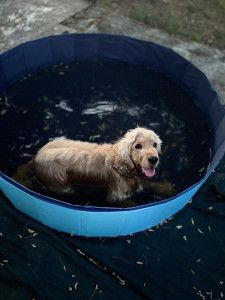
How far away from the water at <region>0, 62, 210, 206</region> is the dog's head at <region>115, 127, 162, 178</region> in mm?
854

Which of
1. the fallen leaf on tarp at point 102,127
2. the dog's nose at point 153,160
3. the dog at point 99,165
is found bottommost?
the fallen leaf on tarp at point 102,127

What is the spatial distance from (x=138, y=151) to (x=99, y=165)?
645mm

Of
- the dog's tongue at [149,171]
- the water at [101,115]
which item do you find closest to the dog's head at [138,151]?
the dog's tongue at [149,171]

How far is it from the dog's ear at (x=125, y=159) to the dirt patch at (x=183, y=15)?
505cm

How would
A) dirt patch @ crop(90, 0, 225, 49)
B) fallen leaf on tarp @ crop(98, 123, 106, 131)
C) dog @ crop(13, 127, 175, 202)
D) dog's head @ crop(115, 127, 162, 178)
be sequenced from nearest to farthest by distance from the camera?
dog's head @ crop(115, 127, 162, 178), dog @ crop(13, 127, 175, 202), fallen leaf on tarp @ crop(98, 123, 106, 131), dirt patch @ crop(90, 0, 225, 49)

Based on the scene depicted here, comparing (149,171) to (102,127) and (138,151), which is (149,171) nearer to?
(138,151)

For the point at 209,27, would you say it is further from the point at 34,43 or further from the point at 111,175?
the point at 111,175

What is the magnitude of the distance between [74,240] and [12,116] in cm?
279

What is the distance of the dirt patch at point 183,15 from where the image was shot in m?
7.67

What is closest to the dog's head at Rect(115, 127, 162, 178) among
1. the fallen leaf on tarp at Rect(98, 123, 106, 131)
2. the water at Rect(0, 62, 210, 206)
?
the water at Rect(0, 62, 210, 206)

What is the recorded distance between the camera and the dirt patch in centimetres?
767

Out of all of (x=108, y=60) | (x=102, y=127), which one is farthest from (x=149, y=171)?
(x=108, y=60)

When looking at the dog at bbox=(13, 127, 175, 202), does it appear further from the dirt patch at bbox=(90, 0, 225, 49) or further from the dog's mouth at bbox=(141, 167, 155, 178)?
the dirt patch at bbox=(90, 0, 225, 49)

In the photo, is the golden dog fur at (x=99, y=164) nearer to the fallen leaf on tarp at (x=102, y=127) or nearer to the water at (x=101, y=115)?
the water at (x=101, y=115)
